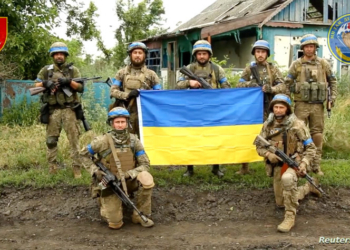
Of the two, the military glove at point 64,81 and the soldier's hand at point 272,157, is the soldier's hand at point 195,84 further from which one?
the military glove at point 64,81

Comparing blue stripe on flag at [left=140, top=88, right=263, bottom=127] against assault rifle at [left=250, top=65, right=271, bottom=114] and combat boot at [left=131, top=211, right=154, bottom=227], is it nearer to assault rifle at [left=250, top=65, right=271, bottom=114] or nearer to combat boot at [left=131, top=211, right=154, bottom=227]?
assault rifle at [left=250, top=65, right=271, bottom=114]

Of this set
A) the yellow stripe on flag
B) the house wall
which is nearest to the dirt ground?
the yellow stripe on flag

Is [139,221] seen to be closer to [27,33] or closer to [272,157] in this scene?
[272,157]

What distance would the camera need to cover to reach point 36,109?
1067 centimetres

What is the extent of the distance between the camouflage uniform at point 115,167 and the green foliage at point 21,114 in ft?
18.0

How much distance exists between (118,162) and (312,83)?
11.1 ft

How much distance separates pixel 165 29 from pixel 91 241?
24.0 m

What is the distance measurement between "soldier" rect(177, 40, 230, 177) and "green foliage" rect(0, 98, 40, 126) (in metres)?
5.14

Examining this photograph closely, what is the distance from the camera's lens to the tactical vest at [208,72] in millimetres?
6449

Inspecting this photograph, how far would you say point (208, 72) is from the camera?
647 cm

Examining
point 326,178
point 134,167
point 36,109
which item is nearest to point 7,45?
point 36,109

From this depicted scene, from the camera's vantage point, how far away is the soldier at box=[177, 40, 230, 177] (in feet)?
20.7

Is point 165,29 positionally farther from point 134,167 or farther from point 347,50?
point 134,167

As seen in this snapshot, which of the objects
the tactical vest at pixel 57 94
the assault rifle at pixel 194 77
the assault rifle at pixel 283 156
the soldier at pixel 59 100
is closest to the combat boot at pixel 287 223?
the assault rifle at pixel 283 156
